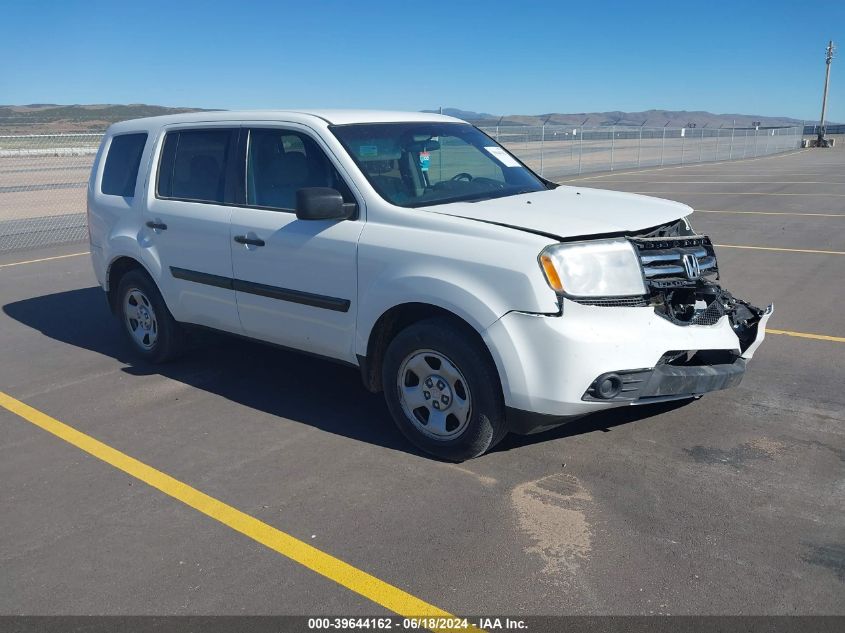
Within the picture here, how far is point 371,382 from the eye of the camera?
4719 mm

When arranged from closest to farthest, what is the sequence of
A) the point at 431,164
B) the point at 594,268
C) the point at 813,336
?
the point at 594,268 → the point at 431,164 → the point at 813,336

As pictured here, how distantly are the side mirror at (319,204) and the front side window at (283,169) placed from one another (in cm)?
21

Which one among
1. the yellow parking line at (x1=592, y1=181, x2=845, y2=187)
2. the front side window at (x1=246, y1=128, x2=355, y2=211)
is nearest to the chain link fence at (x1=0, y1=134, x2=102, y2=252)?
the front side window at (x1=246, y1=128, x2=355, y2=211)

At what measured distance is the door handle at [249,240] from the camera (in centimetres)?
505

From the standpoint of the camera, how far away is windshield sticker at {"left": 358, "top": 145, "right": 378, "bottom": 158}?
4.84 metres

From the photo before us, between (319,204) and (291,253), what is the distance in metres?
0.52

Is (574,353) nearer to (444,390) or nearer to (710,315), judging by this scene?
(444,390)

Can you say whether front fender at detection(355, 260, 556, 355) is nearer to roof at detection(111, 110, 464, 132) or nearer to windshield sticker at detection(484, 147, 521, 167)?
roof at detection(111, 110, 464, 132)

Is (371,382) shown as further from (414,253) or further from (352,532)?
(352,532)

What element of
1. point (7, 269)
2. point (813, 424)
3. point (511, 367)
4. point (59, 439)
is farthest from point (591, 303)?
point (7, 269)

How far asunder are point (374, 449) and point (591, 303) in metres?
1.51

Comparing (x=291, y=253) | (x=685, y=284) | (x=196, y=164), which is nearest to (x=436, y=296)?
(x=291, y=253)

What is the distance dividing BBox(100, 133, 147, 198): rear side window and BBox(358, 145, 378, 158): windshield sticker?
2178 mm

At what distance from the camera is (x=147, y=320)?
20.5 feet
